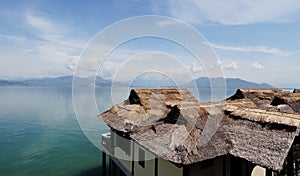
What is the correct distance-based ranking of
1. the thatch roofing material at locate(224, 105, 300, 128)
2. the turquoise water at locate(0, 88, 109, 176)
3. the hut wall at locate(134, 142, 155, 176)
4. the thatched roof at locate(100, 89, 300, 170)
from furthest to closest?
the turquoise water at locate(0, 88, 109, 176), the hut wall at locate(134, 142, 155, 176), the thatch roofing material at locate(224, 105, 300, 128), the thatched roof at locate(100, 89, 300, 170)

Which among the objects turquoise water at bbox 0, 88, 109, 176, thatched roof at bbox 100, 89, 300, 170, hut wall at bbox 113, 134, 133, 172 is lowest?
turquoise water at bbox 0, 88, 109, 176

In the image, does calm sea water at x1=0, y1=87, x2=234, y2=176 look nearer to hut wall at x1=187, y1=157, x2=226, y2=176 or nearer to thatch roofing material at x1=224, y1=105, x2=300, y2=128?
thatch roofing material at x1=224, y1=105, x2=300, y2=128

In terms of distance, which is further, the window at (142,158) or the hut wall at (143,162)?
the window at (142,158)

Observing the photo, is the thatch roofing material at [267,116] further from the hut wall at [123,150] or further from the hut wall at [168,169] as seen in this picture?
the hut wall at [123,150]

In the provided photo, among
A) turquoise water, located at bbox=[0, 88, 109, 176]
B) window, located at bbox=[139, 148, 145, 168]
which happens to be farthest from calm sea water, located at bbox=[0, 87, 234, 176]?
window, located at bbox=[139, 148, 145, 168]

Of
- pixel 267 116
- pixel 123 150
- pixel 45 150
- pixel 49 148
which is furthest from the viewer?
pixel 49 148

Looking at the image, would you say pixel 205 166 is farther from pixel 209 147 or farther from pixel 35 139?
pixel 35 139

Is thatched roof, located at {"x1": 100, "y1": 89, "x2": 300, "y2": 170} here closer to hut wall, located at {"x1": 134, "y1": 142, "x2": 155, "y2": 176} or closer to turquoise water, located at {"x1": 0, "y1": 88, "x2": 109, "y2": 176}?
hut wall, located at {"x1": 134, "y1": 142, "x2": 155, "y2": 176}

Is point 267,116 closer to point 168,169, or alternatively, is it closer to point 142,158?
point 168,169

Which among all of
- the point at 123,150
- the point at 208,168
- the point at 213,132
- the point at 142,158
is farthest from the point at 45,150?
the point at 213,132

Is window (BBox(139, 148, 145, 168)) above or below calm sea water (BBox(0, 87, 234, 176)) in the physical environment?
above

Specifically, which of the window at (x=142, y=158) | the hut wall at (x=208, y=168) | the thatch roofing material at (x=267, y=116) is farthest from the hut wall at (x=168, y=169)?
the thatch roofing material at (x=267, y=116)

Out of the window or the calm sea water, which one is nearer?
the window

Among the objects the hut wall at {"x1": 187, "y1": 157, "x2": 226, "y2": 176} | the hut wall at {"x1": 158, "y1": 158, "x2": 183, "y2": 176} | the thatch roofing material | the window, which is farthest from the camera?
the window
